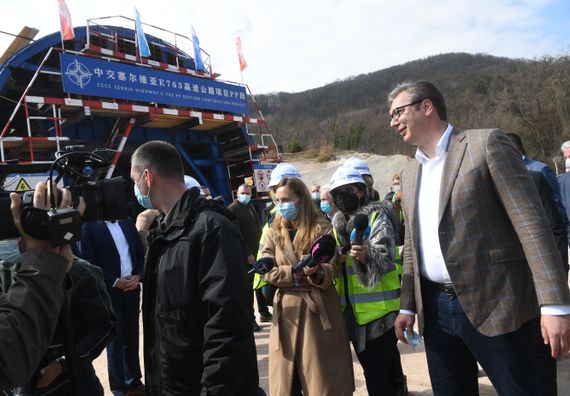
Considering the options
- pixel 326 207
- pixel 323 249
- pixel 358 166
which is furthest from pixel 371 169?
pixel 323 249

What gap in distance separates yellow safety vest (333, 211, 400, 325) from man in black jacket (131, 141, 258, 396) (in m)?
1.06

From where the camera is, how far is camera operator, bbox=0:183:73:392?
4.04 ft

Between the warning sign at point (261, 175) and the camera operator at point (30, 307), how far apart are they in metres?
10.2

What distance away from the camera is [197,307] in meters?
1.87

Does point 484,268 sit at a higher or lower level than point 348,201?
lower

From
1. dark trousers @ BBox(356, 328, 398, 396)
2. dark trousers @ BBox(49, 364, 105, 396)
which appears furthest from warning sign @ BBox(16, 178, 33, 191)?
dark trousers @ BBox(356, 328, 398, 396)

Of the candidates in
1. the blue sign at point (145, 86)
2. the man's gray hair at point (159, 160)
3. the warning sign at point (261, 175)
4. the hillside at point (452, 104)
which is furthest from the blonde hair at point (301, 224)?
the hillside at point (452, 104)

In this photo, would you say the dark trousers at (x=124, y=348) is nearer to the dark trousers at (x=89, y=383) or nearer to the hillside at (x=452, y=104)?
the dark trousers at (x=89, y=383)

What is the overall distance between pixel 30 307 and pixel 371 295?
2004 millimetres

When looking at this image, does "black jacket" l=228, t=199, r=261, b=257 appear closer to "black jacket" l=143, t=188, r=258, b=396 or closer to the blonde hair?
the blonde hair

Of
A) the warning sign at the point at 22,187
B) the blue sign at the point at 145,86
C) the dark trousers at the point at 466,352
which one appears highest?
the blue sign at the point at 145,86

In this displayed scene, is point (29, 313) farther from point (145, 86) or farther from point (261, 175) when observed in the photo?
point (261, 175)

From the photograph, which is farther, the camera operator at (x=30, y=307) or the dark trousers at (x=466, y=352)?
the dark trousers at (x=466, y=352)

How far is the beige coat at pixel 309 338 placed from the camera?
2.68 metres
